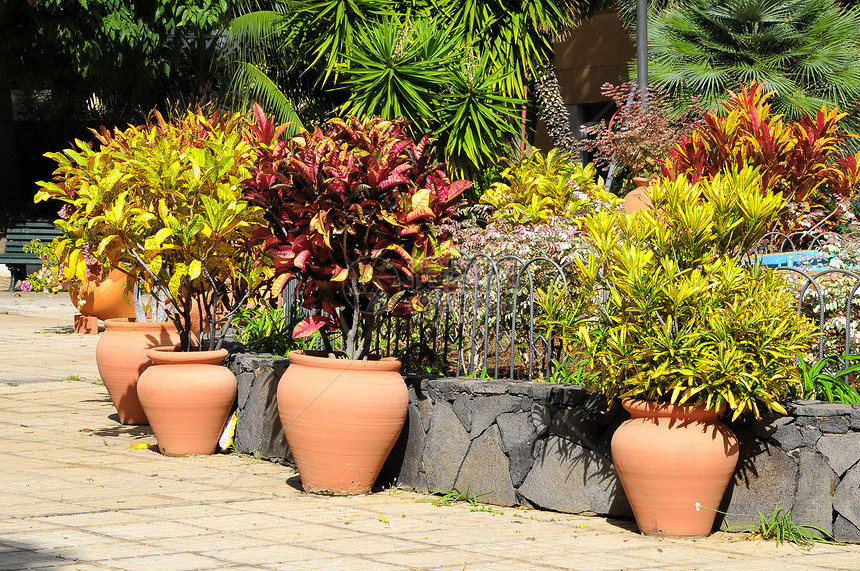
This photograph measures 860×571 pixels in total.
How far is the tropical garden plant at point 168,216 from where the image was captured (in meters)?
7.12

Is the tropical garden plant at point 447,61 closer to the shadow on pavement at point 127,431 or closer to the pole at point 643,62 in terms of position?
the pole at point 643,62

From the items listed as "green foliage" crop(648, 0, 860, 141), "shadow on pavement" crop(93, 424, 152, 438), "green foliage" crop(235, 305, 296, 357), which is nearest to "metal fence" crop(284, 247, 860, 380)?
"green foliage" crop(235, 305, 296, 357)

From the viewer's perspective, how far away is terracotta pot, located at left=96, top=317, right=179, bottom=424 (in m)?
8.26

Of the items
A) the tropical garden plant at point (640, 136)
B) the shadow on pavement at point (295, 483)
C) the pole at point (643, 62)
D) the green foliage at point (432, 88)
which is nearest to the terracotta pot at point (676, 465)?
the shadow on pavement at point (295, 483)

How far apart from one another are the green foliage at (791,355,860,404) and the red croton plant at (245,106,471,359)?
6.75 feet

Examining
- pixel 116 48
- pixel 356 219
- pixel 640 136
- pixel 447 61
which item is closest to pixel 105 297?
pixel 447 61

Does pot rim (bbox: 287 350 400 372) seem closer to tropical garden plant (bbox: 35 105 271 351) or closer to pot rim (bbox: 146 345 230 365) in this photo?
tropical garden plant (bbox: 35 105 271 351)

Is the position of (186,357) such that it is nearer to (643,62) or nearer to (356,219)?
(356,219)

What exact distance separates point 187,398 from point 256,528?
2.12 metres

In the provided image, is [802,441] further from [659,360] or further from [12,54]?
[12,54]

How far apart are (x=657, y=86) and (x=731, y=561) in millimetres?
8561

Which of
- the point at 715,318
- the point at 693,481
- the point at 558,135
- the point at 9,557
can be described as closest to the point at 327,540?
the point at 9,557

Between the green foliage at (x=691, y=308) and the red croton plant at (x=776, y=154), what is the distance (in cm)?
331

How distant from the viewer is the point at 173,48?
2125 centimetres
